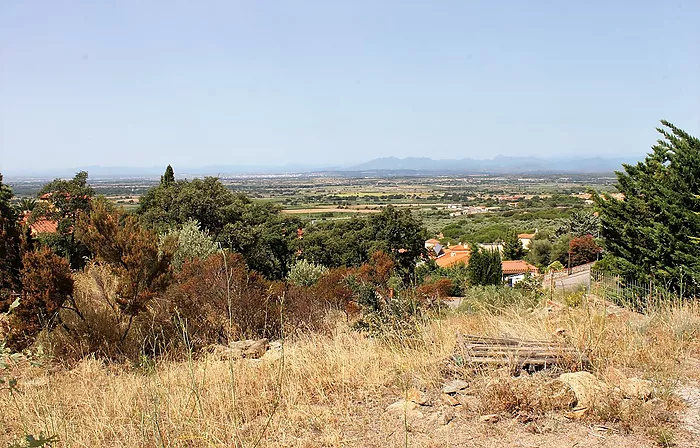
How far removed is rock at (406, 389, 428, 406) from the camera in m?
3.71

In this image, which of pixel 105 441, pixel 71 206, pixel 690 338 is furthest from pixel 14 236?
pixel 71 206

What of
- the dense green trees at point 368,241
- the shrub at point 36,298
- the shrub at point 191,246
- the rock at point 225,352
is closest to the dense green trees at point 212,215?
the dense green trees at point 368,241

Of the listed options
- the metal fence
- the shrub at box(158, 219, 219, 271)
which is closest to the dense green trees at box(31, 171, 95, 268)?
the shrub at box(158, 219, 219, 271)

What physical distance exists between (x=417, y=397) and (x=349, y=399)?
1.69ft

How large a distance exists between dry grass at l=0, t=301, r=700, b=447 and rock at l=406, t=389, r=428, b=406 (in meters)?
0.07

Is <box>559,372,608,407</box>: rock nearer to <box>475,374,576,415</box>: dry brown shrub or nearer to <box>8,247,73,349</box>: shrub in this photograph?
<box>475,374,576,415</box>: dry brown shrub

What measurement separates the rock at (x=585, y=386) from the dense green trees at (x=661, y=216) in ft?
22.3

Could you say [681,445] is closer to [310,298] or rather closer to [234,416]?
[234,416]

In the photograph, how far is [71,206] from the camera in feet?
63.8

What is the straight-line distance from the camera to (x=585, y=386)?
367 cm

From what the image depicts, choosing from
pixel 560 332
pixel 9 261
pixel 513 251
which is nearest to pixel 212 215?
pixel 9 261

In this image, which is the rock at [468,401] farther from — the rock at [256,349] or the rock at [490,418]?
the rock at [256,349]

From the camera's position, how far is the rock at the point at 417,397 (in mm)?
3707

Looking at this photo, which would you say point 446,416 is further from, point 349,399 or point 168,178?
point 168,178
